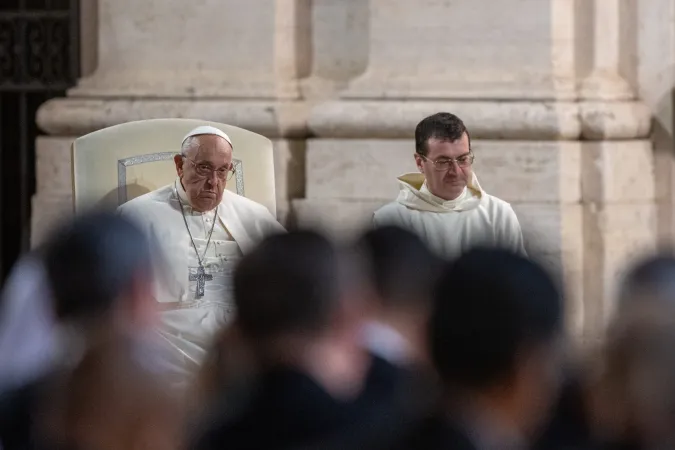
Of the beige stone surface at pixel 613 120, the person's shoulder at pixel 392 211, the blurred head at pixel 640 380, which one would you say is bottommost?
the blurred head at pixel 640 380

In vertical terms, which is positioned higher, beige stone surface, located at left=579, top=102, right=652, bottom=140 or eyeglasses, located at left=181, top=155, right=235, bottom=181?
beige stone surface, located at left=579, top=102, right=652, bottom=140

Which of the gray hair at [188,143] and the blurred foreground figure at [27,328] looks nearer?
the blurred foreground figure at [27,328]

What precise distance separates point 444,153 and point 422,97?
175 centimetres

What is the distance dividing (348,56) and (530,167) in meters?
1.12

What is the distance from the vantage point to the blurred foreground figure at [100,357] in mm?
2570

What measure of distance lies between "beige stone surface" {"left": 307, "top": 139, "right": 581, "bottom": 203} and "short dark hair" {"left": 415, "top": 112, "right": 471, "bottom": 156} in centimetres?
153

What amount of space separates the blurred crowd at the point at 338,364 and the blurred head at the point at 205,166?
2587mm

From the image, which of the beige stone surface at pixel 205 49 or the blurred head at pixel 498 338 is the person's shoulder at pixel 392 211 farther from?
the blurred head at pixel 498 338

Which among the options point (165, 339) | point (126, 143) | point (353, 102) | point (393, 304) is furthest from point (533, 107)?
point (393, 304)

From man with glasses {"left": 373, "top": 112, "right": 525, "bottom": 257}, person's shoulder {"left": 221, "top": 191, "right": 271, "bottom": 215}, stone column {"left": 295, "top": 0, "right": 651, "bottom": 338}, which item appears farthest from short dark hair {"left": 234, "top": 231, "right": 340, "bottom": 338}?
stone column {"left": 295, "top": 0, "right": 651, "bottom": 338}

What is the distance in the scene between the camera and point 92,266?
274 centimetres

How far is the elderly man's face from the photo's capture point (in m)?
5.48

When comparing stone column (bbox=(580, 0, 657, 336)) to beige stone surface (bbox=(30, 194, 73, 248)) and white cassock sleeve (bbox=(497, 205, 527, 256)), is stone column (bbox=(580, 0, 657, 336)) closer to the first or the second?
white cassock sleeve (bbox=(497, 205, 527, 256))

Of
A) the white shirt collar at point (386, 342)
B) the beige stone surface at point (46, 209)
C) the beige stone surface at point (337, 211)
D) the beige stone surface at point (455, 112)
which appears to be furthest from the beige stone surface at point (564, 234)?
the white shirt collar at point (386, 342)
